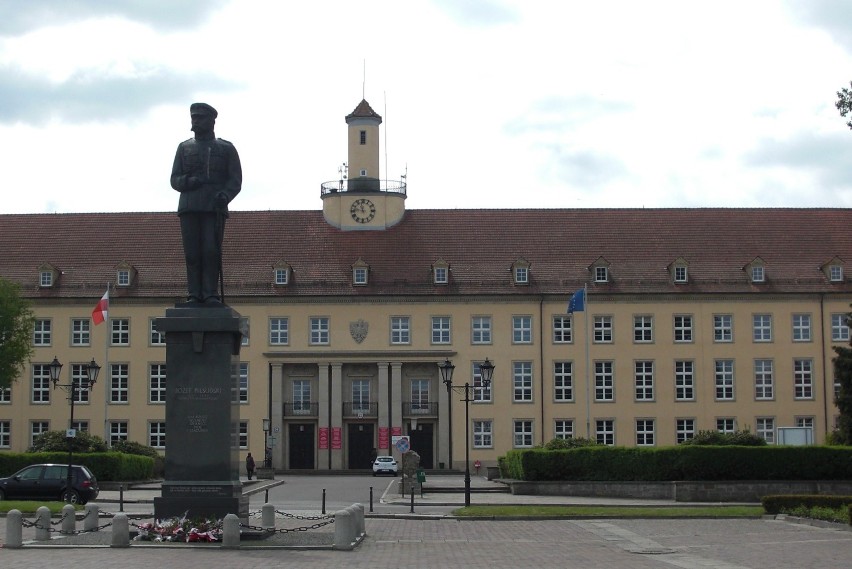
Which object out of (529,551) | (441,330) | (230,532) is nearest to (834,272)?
(441,330)

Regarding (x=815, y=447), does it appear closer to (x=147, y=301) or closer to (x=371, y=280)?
(x=371, y=280)

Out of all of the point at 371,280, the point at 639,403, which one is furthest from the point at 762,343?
the point at 371,280

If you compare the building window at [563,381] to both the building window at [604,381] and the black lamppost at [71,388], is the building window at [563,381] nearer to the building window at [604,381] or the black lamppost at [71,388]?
the building window at [604,381]

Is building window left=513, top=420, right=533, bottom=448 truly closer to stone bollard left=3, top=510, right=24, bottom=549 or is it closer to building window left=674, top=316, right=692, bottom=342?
building window left=674, top=316, right=692, bottom=342

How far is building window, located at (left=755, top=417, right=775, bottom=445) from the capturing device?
73.5 meters

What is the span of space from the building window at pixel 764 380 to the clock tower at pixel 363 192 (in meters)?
21.3

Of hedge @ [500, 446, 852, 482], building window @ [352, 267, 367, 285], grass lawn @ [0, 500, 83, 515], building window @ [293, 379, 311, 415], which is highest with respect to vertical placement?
building window @ [352, 267, 367, 285]

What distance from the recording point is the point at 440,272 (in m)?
74.8

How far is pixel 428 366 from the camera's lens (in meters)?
74.1

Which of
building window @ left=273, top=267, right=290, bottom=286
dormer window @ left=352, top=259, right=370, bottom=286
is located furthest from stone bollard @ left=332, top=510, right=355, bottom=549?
building window @ left=273, top=267, right=290, bottom=286

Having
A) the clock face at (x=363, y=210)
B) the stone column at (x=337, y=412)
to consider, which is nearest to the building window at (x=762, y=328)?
the clock face at (x=363, y=210)

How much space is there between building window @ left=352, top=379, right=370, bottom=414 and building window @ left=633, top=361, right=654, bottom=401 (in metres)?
14.1

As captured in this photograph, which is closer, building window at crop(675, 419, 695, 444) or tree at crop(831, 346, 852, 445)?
tree at crop(831, 346, 852, 445)

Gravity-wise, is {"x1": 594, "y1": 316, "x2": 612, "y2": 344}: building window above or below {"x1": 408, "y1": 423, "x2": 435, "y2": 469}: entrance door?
above
